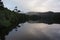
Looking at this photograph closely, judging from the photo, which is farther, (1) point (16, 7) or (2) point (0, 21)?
(1) point (16, 7)

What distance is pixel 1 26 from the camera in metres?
47.9

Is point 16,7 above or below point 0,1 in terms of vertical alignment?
below

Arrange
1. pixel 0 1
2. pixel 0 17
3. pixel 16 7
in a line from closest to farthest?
pixel 0 17
pixel 0 1
pixel 16 7

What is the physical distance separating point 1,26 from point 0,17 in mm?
5964

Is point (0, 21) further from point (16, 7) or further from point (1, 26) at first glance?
point (16, 7)

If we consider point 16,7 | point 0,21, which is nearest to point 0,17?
point 0,21

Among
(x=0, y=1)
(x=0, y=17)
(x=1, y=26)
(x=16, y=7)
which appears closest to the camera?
(x=1, y=26)

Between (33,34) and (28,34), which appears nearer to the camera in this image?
(33,34)

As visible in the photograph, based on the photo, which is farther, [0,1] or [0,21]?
[0,1]

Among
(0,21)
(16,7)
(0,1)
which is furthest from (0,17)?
(16,7)

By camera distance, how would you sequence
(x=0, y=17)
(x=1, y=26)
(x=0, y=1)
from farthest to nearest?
(x=0, y=1) < (x=0, y=17) < (x=1, y=26)

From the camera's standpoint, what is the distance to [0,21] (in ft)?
166

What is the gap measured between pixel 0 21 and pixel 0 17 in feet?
9.63

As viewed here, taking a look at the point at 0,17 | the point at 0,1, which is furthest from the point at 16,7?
the point at 0,17
